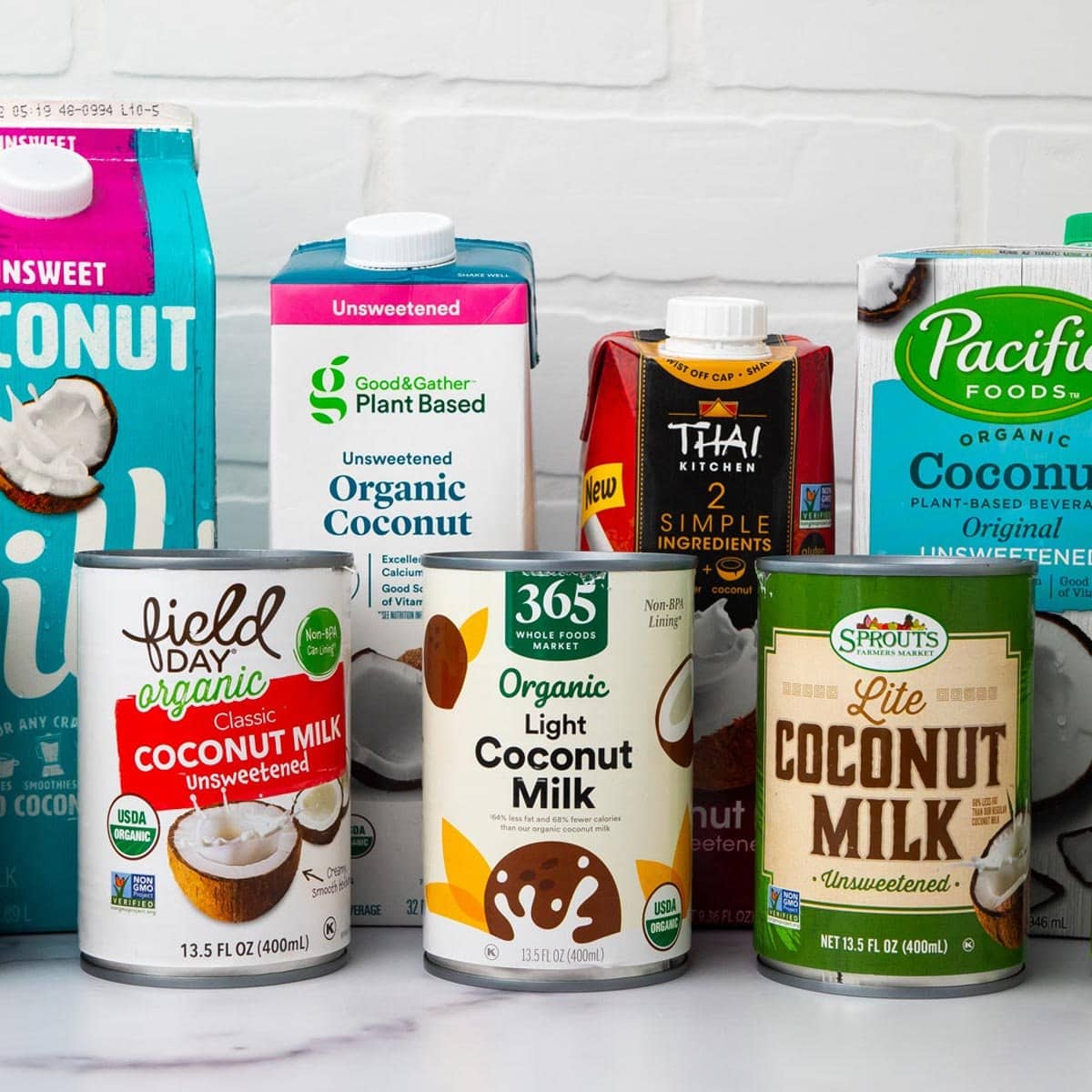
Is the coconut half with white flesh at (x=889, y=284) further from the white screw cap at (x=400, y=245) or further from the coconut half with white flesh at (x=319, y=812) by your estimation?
the coconut half with white flesh at (x=319, y=812)

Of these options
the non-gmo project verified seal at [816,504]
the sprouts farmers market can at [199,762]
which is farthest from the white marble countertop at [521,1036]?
the non-gmo project verified seal at [816,504]

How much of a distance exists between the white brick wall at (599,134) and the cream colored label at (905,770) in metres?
0.41

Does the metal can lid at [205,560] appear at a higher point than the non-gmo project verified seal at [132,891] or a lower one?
higher

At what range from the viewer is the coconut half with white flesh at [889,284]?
33.3 inches

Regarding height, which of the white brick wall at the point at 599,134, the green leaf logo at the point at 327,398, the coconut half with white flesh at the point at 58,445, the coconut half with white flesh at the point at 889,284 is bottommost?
the coconut half with white flesh at the point at 58,445

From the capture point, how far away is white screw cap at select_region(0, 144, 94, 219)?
0.84 m

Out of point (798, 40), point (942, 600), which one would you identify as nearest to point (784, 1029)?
point (942, 600)

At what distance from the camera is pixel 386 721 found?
2.86 ft

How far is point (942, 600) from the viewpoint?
0.72m

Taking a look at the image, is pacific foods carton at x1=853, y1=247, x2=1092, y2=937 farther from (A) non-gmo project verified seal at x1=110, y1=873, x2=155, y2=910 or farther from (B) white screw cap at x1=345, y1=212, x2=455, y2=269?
(A) non-gmo project verified seal at x1=110, y1=873, x2=155, y2=910

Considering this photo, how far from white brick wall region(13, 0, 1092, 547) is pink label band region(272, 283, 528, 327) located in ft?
0.86

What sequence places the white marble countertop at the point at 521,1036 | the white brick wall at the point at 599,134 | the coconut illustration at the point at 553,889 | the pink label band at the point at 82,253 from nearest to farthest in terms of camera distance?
1. the white marble countertop at the point at 521,1036
2. the coconut illustration at the point at 553,889
3. the pink label band at the point at 82,253
4. the white brick wall at the point at 599,134

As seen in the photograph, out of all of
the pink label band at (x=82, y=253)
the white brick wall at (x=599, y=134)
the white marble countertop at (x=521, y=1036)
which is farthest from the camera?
the white brick wall at (x=599, y=134)

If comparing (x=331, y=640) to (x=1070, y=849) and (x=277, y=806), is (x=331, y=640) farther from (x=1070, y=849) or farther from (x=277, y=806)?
(x=1070, y=849)
